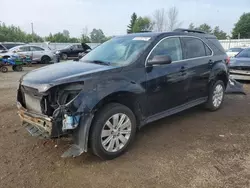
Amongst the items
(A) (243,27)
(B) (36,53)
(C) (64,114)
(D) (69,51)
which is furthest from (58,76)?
(A) (243,27)

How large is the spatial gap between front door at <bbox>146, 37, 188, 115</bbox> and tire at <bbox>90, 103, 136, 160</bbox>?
0.54 meters

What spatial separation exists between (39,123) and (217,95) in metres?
4.05

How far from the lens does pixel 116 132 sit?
10.9ft

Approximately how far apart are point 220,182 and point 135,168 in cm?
105

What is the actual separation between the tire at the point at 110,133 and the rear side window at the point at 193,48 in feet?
6.13

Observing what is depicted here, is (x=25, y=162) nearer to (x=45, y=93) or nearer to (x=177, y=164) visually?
(x=45, y=93)

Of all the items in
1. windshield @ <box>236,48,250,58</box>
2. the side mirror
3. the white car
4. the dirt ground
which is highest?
the white car

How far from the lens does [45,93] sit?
2.91 m

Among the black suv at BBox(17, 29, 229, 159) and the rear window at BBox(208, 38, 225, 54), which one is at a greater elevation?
the rear window at BBox(208, 38, 225, 54)

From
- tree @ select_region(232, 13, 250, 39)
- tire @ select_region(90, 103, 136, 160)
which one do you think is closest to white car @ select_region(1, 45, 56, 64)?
tire @ select_region(90, 103, 136, 160)

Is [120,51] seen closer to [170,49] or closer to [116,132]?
[170,49]

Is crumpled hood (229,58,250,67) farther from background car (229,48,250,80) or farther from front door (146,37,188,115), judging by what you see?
front door (146,37,188,115)

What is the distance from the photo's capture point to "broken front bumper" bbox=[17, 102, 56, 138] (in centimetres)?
289

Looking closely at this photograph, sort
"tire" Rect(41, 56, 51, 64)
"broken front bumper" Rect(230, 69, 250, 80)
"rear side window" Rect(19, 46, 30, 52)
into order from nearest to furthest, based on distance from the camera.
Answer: "broken front bumper" Rect(230, 69, 250, 80) → "rear side window" Rect(19, 46, 30, 52) → "tire" Rect(41, 56, 51, 64)
